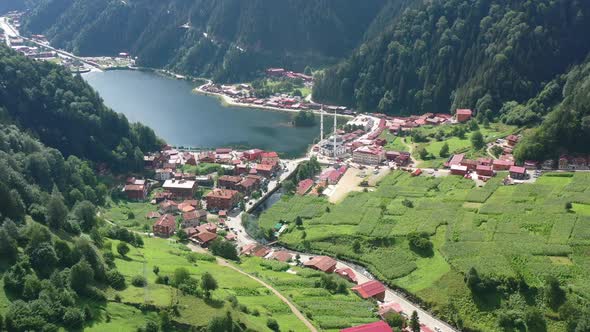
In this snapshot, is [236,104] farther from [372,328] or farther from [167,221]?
[372,328]

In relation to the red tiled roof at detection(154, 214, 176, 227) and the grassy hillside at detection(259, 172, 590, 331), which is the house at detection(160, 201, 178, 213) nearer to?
the red tiled roof at detection(154, 214, 176, 227)

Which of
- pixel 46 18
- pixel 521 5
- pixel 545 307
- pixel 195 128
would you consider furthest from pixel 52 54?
pixel 545 307

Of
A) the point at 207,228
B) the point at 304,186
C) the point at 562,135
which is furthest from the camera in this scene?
the point at 304,186

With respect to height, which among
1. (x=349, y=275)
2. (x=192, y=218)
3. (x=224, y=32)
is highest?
(x=224, y=32)

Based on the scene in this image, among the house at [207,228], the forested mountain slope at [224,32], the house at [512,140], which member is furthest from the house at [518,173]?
the forested mountain slope at [224,32]

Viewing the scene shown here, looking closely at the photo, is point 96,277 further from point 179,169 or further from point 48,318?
point 179,169

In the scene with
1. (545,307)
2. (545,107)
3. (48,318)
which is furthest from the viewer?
(545,107)

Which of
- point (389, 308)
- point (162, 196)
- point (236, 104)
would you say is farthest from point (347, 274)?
point (236, 104)
